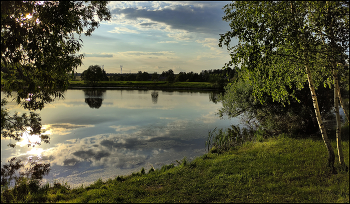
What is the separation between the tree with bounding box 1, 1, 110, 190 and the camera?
657cm

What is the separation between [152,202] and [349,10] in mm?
8449

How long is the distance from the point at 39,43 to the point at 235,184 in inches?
310

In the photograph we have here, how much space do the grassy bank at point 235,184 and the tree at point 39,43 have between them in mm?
3651

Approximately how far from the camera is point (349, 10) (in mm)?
7055

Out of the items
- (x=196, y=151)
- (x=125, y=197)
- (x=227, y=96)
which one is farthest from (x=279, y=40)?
(x=227, y=96)

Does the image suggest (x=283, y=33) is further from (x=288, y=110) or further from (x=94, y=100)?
(x=94, y=100)

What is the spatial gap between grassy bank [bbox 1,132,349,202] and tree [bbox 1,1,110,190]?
3651mm

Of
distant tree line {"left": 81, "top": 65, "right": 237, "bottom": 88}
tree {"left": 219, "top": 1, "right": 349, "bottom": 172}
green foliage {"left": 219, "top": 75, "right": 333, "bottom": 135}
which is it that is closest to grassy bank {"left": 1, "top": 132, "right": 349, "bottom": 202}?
tree {"left": 219, "top": 1, "right": 349, "bottom": 172}

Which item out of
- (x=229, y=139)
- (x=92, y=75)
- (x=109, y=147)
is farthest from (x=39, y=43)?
(x=92, y=75)

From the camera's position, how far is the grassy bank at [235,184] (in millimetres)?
6797

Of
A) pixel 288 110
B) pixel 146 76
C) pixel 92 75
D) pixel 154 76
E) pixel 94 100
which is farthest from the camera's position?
pixel 146 76

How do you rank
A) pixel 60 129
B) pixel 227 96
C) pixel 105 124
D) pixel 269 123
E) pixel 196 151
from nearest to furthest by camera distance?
1. pixel 196 151
2. pixel 269 123
3. pixel 227 96
4. pixel 60 129
5. pixel 105 124

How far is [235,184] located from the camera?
312 inches

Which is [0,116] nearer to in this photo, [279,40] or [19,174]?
[19,174]
